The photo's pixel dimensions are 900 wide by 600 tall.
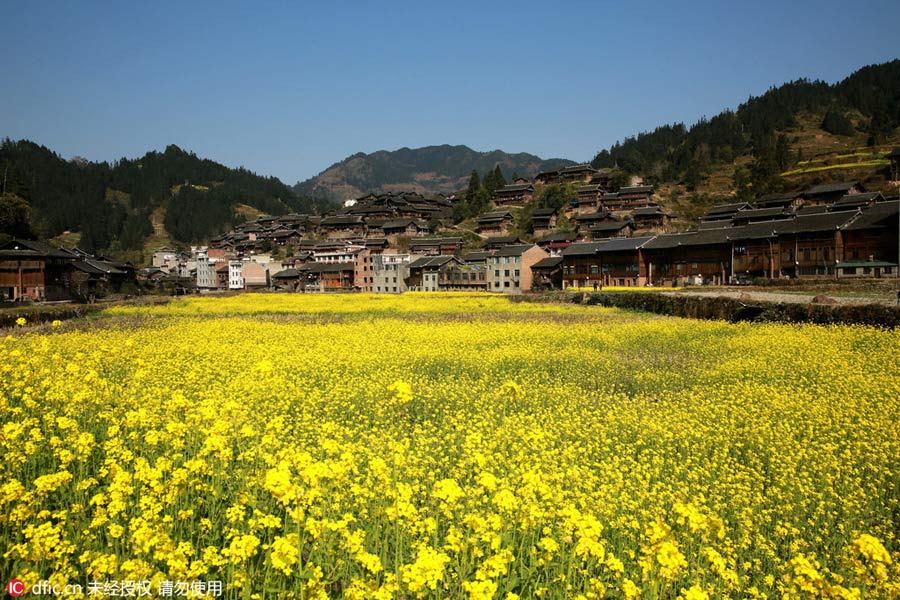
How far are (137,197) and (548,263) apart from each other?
451 ft

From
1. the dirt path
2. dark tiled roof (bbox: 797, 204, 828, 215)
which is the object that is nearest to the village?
dark tiled roof (bbox: 797, 204, 828, 215)

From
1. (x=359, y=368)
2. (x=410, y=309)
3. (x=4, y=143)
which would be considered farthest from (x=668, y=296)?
(x=4, y=143)

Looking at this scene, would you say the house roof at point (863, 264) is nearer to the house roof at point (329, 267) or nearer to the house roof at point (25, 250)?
the house roof at point (329, 267)

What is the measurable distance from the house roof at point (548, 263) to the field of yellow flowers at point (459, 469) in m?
47.0

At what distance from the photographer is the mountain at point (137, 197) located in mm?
127500

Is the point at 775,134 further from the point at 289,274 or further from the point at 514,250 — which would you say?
the point at 289,274

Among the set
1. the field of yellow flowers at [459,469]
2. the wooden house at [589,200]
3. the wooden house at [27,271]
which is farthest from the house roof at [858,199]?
the wooden house at [27,271]

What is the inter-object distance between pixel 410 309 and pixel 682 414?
87.5ft

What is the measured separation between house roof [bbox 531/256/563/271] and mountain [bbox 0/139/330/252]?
95.6 metres

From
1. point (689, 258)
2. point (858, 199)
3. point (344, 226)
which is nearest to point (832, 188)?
point (858, 199)

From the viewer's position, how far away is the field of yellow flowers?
3.87m

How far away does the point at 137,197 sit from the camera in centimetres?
15575

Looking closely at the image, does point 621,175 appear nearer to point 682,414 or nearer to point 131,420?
point 682,414

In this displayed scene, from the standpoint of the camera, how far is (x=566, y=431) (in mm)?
8672
